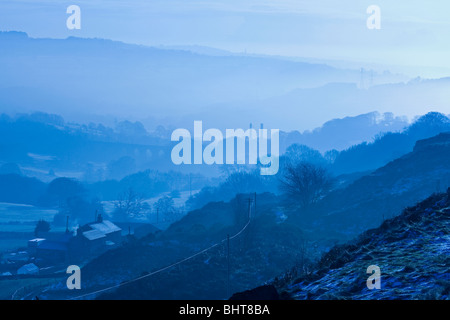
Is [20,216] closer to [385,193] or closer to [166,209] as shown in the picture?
[166,209]

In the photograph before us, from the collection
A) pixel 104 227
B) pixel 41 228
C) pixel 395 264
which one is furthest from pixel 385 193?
pixel 41 228

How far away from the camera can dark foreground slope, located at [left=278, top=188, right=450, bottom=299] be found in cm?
1048

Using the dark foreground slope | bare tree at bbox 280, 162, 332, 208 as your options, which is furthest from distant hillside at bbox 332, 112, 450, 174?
the dark foreground slope

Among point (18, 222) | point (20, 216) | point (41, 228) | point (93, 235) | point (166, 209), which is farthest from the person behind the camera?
point (20, 216)

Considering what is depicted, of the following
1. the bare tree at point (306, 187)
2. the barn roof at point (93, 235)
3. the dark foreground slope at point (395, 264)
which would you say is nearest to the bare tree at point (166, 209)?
the barn roof at point (93, 235)

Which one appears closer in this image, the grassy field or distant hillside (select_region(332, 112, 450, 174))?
the grassy field

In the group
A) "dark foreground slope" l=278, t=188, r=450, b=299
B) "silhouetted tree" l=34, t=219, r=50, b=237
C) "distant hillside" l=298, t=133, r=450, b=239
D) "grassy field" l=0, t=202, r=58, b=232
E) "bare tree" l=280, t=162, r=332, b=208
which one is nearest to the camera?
"dark foreground slope" l=278, t=188, r=450, b=299

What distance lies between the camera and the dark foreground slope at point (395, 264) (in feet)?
34.4

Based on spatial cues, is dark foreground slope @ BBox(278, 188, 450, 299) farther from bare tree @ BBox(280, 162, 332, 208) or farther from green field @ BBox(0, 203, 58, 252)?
green field @ BBox(0, 203, 58, 252)

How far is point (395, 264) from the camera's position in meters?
12.3
